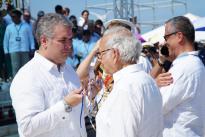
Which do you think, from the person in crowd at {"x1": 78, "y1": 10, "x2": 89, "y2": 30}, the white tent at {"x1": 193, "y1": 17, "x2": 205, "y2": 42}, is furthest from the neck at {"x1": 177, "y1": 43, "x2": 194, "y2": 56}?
the white tent at {"x1": 193, "y1": 17, "x2": 205, "y2": 42}

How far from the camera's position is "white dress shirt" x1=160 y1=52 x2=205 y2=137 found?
10.4ft

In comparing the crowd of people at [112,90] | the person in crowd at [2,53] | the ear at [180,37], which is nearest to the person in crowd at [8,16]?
the person in crowd at [2,53]

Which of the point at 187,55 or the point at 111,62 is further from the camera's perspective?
the point at 187,55

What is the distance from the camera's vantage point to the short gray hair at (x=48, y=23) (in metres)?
2.98

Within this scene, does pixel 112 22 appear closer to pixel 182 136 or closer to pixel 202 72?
pixel 202 72

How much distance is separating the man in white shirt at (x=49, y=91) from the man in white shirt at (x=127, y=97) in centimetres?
34

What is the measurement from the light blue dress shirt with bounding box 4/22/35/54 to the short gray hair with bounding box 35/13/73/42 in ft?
20.5

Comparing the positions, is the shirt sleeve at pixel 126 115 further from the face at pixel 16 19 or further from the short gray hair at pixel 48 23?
the face at pixel 16 19

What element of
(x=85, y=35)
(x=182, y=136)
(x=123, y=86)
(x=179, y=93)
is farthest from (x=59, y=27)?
(x=85, y=35)

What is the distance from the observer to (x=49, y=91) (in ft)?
9.67

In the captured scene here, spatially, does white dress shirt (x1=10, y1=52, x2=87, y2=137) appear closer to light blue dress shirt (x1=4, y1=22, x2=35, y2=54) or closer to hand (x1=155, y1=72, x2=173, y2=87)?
hand (x1=155, y1=72, x2=173, y2=87)

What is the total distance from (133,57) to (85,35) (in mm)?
7466

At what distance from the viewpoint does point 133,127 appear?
7.97 ft

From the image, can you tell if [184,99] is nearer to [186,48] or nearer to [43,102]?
[186,48]
